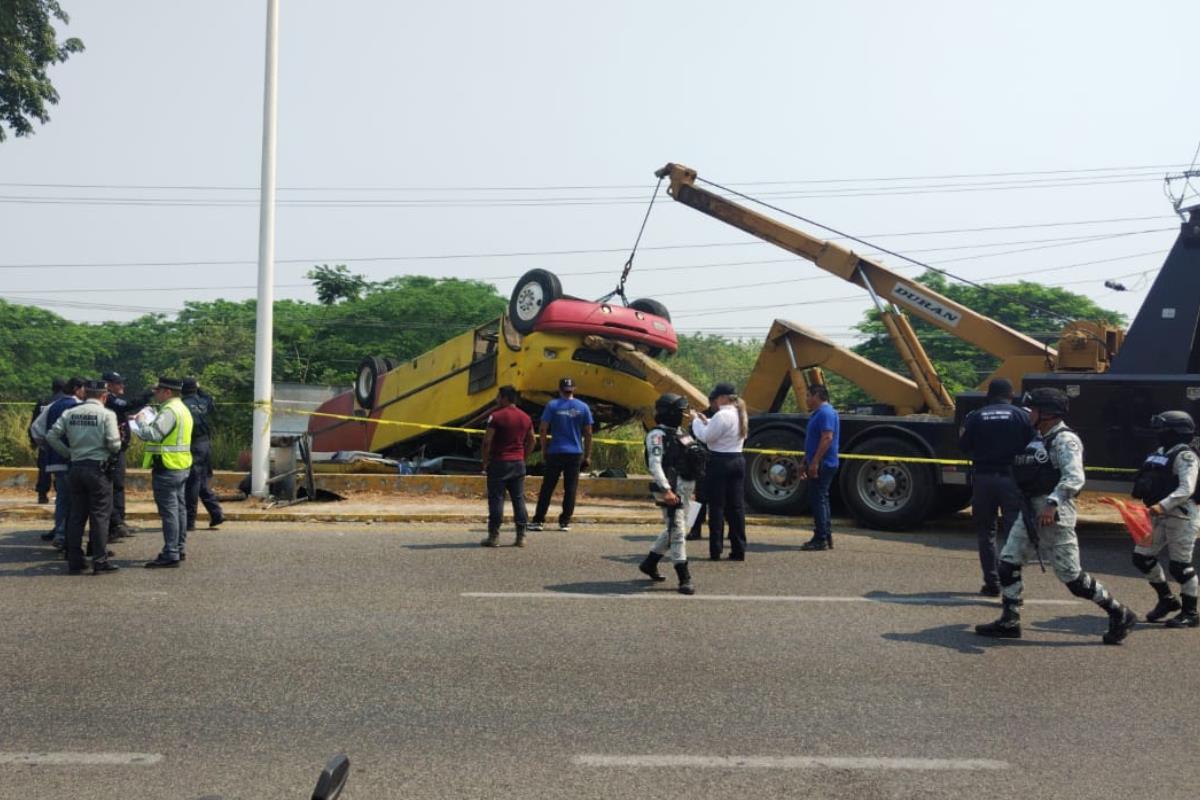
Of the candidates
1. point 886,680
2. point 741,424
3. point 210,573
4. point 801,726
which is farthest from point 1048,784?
point 210,573

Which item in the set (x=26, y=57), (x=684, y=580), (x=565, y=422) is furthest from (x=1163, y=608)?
(x=26, y=57)

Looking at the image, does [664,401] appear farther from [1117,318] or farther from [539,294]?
[1117,318]

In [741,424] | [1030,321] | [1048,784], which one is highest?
[1030,321]

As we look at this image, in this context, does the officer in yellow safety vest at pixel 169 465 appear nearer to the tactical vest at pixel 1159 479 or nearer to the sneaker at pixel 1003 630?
the sneaker at pixel 1003 630

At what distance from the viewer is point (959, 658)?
273 inches

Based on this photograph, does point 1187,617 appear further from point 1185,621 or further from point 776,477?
point 776,477

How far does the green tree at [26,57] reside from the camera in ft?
75.5

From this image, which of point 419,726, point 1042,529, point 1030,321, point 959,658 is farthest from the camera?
point 1030,321

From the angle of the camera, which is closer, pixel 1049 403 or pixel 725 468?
pixel 1049 403

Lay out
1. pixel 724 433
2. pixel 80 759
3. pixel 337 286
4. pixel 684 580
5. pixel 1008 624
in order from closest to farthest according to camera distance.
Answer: pixel 80 759 → pixel 1008 624 → pixel 684 580 → pixel 724 433 → pixel 337 286

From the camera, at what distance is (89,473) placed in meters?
9.43

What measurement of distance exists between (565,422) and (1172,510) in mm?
6160

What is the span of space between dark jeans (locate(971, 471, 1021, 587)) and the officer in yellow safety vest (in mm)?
6438

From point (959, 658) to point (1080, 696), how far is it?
0.88 metres
